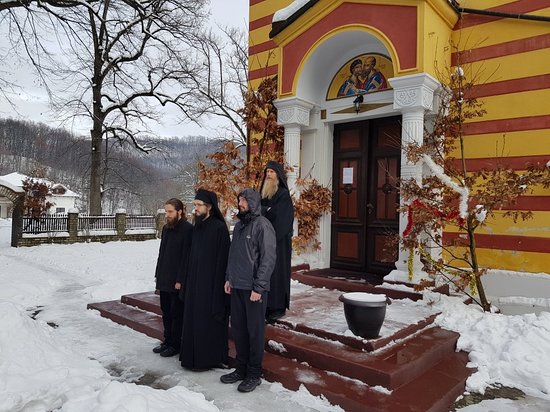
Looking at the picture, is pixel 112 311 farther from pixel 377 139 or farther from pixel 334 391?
pixel 377 139

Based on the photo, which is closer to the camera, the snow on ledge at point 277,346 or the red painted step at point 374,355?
A: the red painted step at point 374,355

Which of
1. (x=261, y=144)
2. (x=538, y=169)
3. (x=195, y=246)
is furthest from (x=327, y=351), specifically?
(x=261, y=144)

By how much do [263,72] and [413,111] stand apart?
15.2ft

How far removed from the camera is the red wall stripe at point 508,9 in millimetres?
6012

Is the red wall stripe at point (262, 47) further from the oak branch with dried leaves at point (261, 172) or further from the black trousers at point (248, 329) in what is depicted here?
the black trousers at point (248, 329)

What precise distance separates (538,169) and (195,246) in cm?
456

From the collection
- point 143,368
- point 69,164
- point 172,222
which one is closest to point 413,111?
point 172,222

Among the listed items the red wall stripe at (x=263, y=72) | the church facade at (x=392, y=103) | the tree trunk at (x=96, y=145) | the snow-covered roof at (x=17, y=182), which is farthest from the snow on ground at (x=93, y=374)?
the tree trunk at (x=96, y=145)

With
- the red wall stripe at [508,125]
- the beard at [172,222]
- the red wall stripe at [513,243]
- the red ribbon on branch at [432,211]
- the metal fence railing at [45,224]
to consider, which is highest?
the red wall stripe at [508,125]

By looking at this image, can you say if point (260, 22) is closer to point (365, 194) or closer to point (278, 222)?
point (365, 194)

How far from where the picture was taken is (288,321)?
4.82 metres

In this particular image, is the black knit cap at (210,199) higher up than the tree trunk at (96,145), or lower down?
lower down

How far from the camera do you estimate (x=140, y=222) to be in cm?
2267

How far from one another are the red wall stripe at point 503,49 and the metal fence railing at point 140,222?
19.2 metres
